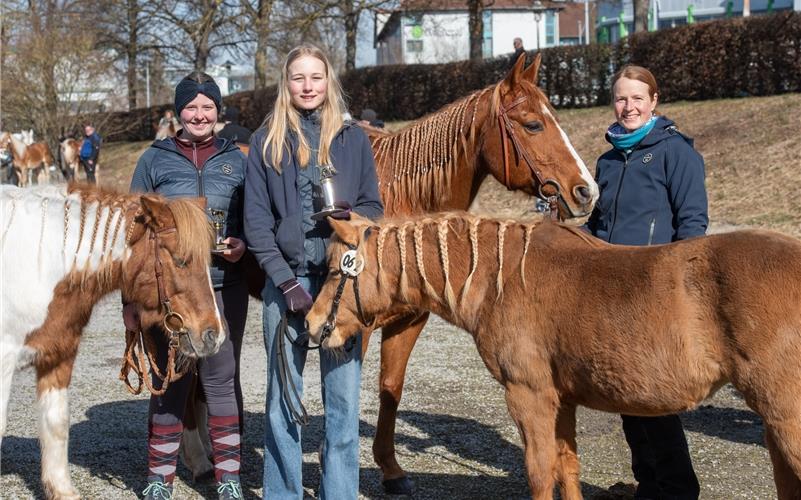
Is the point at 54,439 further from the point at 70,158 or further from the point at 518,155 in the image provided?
the point at 70,158

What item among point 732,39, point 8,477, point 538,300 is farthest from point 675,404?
point 732,39

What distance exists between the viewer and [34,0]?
A: 3647 centimetres

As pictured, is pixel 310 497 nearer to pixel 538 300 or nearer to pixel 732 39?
pixel 538 300

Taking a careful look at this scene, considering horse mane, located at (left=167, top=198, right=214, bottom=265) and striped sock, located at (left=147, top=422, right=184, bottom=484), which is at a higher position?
horse mane, located at (left=167, top=198, right=214, bottom=265)

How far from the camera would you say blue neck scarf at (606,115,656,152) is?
428 centimetres

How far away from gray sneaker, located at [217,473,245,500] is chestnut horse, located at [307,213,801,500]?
3.83 ft

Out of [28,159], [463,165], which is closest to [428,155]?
[463,165]

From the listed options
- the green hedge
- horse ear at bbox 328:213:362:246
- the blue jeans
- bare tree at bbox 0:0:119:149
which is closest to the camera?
horse ear at bbox 328:213:362:246

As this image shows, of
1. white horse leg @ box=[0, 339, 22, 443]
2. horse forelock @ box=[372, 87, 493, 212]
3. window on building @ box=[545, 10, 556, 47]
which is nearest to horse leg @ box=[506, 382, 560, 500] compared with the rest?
horse forelock @ box=[372, 87, 493, 212]

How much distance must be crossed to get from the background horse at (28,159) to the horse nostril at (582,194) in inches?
957

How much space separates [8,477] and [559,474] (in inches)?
127

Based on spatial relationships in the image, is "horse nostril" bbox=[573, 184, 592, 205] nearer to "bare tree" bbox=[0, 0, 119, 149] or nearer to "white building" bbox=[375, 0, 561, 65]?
"bare tree" bbox=[0, 0, 119, 149]

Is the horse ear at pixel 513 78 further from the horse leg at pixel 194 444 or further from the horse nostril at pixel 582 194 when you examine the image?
the horse leg at pixel 194 444

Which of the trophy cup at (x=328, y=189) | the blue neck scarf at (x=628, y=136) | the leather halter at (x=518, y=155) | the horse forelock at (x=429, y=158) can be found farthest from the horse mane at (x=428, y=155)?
the trophy cup at (x=328, y=189)
